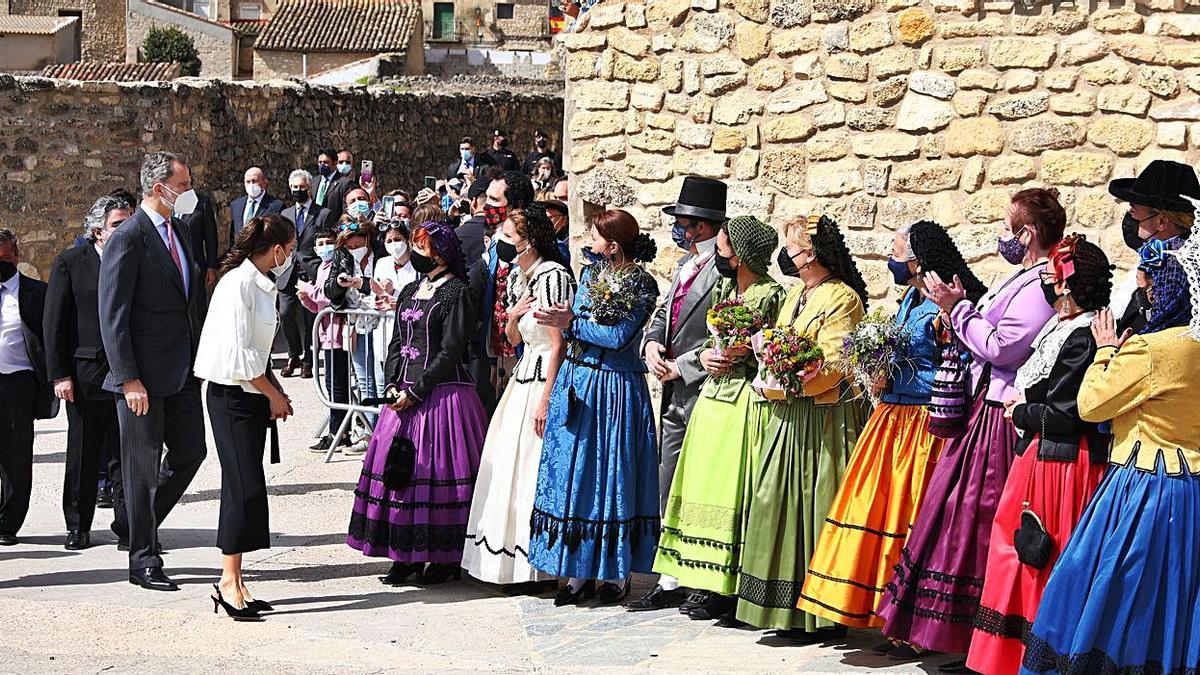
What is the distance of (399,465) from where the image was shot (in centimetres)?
695

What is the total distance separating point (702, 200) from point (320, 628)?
94.0 inches

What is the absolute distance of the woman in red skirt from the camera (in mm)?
5094

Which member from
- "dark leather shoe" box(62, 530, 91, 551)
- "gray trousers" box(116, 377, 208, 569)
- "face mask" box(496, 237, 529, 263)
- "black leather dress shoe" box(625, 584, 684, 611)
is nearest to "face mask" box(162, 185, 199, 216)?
"gray trousers" box(116, 377, 208, 569)

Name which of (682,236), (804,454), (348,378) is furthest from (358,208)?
(804,454)

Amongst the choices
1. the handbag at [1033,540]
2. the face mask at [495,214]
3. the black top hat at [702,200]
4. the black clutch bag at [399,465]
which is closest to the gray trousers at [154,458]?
the black clutch bag at [399,465]

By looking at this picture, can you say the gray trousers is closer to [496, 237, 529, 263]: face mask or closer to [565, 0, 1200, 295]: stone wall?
[496, 237, 529, 263]: face mask

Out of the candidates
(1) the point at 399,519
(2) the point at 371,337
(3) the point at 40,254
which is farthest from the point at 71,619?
(3) the point at 40,254

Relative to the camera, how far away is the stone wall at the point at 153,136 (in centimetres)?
1555

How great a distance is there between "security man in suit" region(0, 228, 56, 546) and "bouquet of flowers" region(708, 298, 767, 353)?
11.3 ft

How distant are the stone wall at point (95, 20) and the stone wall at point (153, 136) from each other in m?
30.2

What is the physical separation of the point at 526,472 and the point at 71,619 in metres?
1.93

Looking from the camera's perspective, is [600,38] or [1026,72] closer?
[1026,72]

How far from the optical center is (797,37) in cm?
838

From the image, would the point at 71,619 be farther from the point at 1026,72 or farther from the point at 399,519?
the point at 1026,72
